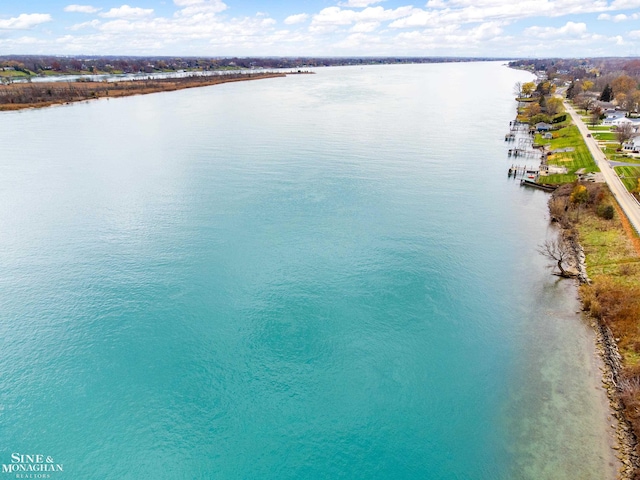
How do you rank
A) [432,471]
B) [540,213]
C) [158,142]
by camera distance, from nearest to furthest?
[432,471]
[540,213]
[158,142]

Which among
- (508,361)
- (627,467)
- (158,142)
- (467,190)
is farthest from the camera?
(158,142)

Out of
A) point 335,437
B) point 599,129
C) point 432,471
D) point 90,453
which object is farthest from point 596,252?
point 599,129

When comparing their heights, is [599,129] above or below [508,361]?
above

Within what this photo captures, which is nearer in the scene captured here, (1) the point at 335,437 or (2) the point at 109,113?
(1) the point at 335,437

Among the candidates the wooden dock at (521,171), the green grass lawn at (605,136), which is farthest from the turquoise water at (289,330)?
the green grass lawn at (605,136)

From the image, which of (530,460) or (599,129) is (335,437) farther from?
(599,129)

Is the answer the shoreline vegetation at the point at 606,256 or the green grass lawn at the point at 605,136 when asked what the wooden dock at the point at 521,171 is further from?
the green grass lawn at the point at 605,136

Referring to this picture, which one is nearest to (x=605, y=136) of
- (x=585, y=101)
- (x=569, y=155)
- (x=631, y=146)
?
(x=631, y=146)

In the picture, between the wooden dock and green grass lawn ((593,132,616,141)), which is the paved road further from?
the wooden dock
